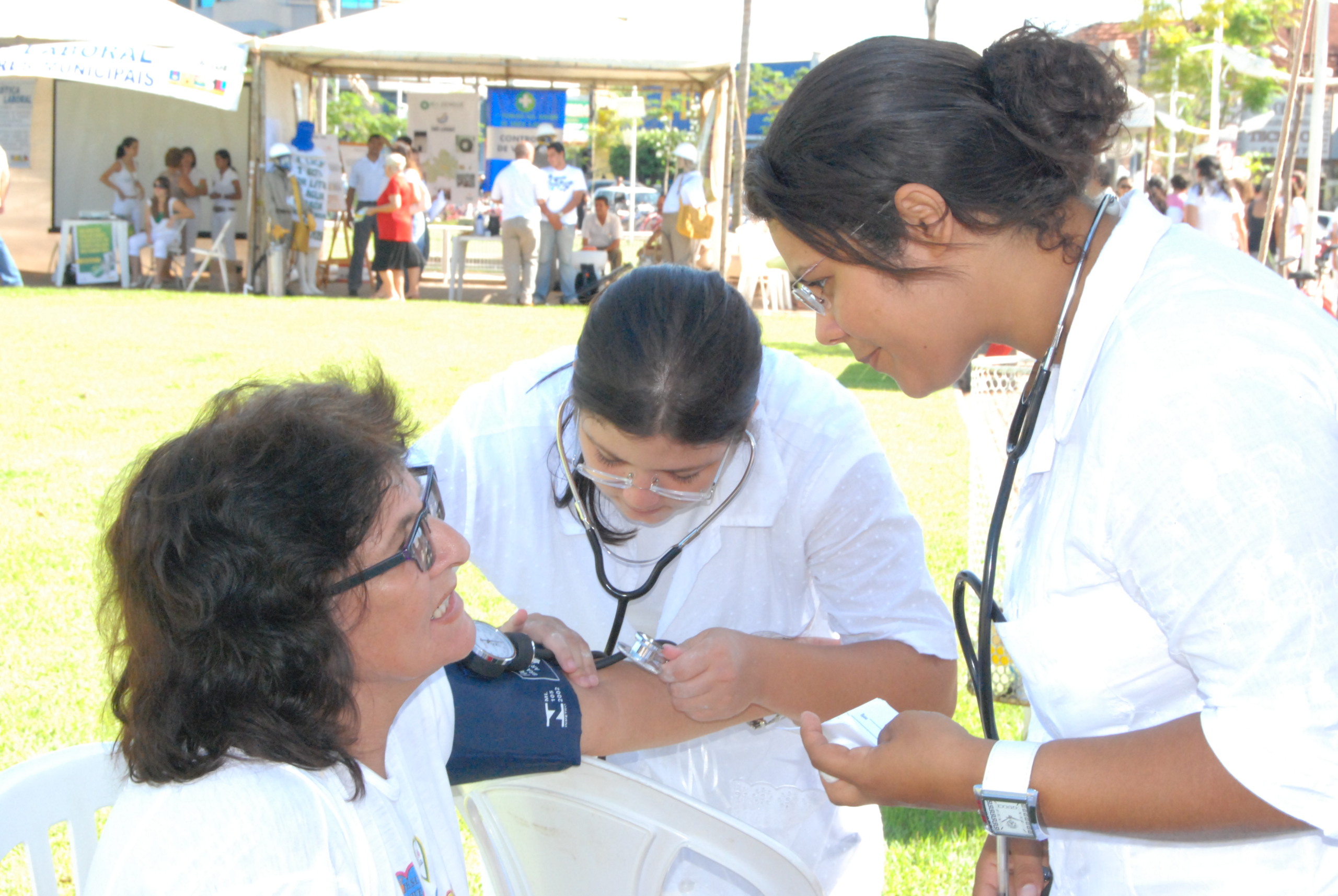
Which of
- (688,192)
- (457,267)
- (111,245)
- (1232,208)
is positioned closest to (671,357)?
(1232,208)

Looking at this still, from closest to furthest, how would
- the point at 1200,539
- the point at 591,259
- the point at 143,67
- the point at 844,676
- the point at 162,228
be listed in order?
the point at 1200,539
the point at 844,676
the point at 143,67
the point at 162,228
the point at 591,259

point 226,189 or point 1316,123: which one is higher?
point 1316,123

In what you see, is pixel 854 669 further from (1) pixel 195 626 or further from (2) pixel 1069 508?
(1) pixel 195 626

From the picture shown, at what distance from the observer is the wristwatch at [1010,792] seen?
1199 mm

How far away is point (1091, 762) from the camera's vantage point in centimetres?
117

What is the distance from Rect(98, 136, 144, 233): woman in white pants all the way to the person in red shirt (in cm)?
298

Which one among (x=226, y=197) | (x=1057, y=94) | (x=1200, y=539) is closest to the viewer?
(x=1200, y=539)

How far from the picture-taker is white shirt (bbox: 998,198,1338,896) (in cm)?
100

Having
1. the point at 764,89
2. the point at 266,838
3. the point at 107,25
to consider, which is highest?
the point at 764,89

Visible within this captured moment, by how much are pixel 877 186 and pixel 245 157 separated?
580 inches

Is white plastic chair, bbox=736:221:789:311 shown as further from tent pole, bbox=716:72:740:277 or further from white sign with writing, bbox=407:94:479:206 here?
white sign with writing, bbox=407:94:479:206

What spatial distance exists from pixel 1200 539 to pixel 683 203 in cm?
1222

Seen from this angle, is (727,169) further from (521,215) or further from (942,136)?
(942,136)

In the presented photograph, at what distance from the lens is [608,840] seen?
5.82 feet
